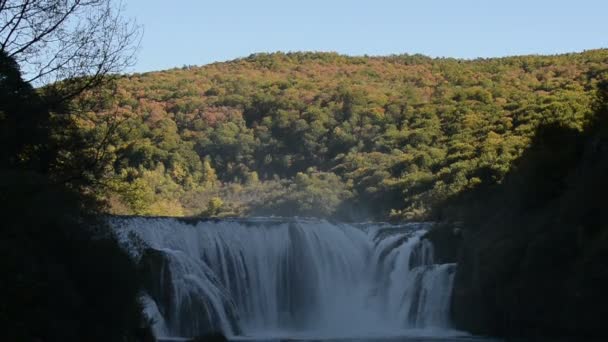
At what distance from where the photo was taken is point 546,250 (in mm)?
32188

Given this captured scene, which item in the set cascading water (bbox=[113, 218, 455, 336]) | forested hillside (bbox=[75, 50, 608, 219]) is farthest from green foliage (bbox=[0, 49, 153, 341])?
forested hillside (bbox=[75, 50, 608, 219])

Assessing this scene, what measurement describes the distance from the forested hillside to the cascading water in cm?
1566

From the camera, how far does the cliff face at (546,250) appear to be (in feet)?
96.5

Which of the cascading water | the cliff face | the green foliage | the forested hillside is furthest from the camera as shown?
the forested hillside

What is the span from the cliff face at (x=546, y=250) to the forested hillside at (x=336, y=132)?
22550 mm

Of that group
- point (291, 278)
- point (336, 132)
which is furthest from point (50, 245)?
point (336, 132)

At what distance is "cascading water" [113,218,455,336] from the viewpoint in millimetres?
37250

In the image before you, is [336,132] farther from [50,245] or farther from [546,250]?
[50,245]

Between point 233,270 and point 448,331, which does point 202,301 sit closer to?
point 233,270

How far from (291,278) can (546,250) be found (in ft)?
50.1

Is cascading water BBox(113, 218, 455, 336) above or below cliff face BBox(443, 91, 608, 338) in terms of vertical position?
below

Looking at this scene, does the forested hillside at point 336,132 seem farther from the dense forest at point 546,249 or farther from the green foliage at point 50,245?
the green foliage at point 50,245

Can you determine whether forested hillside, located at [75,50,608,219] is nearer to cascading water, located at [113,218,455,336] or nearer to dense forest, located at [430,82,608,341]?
cascading water, located at [113,218,455,336]

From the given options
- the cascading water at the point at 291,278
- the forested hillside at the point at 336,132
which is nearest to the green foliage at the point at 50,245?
the cascading water at the point at 291,278
